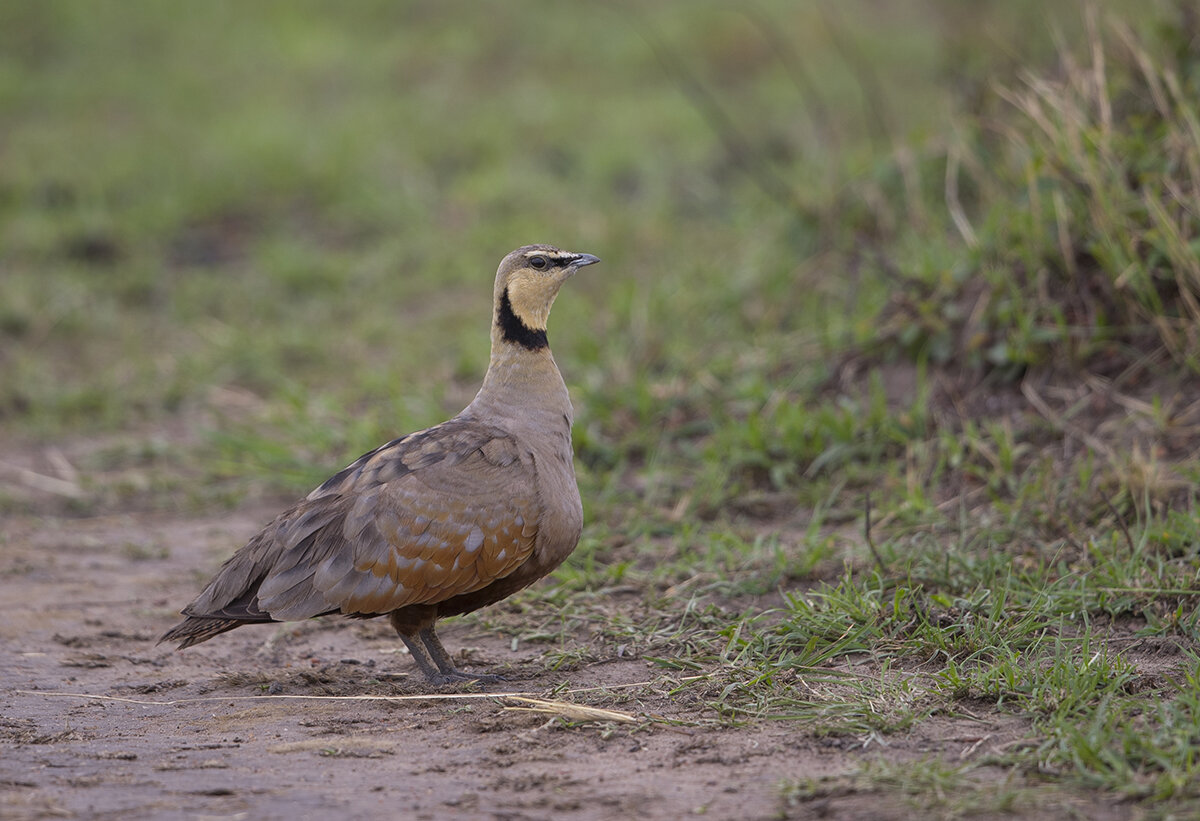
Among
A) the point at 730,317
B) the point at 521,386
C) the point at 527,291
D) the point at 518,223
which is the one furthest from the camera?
the point at 518,223

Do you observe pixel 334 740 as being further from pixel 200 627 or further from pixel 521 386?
pixel 521 386

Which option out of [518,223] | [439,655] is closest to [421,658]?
[439,655]

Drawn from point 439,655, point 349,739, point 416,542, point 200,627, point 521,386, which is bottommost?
point 439,655

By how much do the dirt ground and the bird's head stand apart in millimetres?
1115

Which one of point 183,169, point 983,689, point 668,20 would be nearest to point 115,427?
point 183,169

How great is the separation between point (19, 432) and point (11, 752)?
3968mm

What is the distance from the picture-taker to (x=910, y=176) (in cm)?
746

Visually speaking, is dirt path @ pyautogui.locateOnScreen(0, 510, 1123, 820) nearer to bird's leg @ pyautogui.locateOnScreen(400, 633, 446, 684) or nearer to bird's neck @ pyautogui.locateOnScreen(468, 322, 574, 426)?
bird's leg @ pyautogui.locateOnScreen(400, 633, 446, 684)

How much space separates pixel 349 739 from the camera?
3.64 meters

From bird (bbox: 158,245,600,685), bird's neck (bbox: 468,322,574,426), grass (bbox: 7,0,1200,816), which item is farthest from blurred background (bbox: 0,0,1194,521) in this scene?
bird (bbox: 158,245,600,685)

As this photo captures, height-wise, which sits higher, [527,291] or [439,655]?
[527,291]

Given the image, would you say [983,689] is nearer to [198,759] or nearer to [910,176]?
[198,759]

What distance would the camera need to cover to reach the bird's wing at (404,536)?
13.4ft

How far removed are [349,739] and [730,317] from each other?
428 cm
